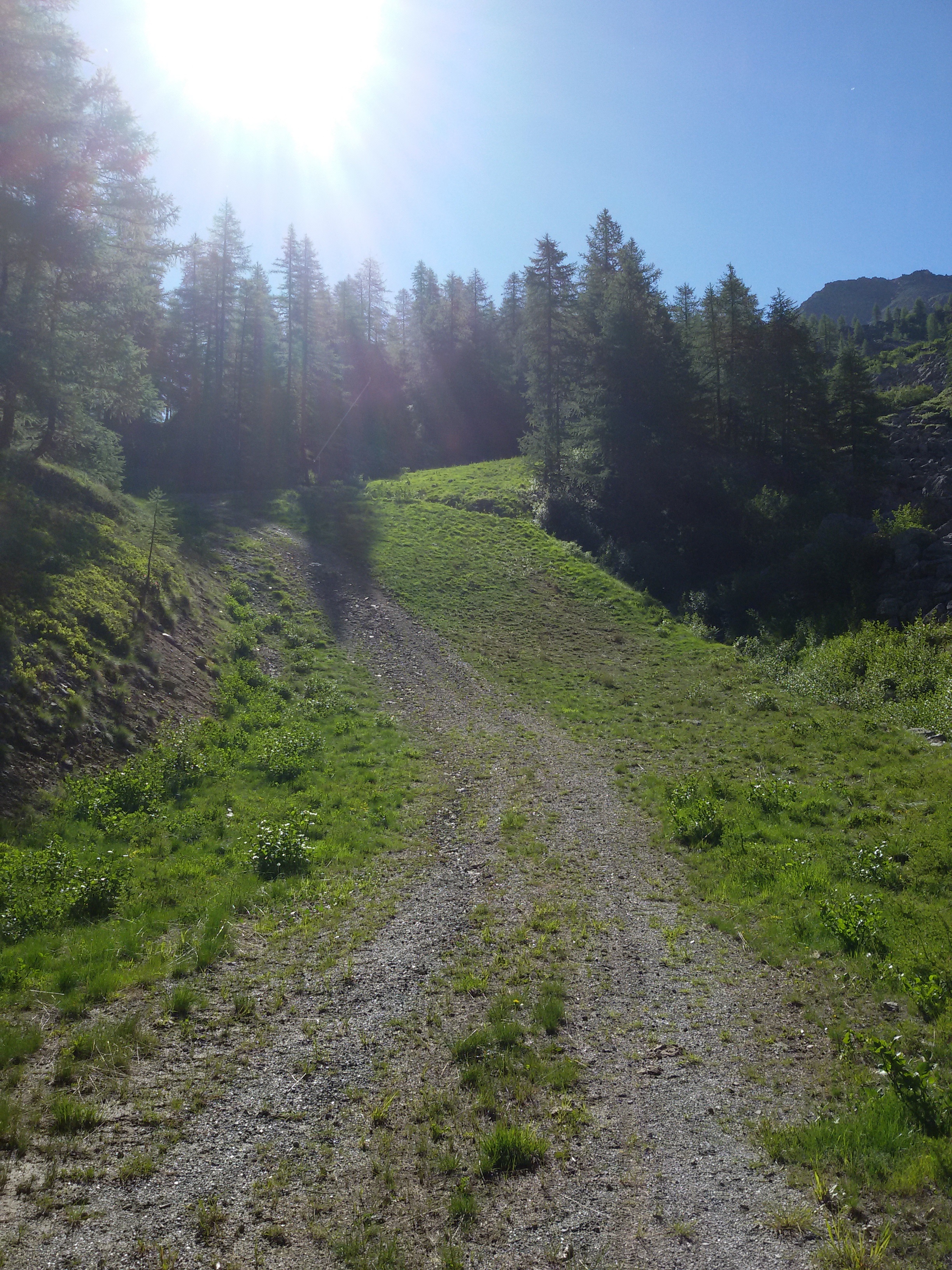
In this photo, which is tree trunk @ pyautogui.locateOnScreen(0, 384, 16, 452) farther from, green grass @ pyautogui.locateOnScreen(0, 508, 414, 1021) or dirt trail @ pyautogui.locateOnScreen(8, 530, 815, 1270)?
dirt trail @ pyautogui.locateOnScreen(8, 530, 815, 1270)

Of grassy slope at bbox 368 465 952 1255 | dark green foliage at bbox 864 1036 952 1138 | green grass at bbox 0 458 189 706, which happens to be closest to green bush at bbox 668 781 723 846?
grassy slope at bbox 368 465 952 1255

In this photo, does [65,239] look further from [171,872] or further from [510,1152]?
[510,1152]

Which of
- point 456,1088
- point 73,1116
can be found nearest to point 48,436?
point 73,1116

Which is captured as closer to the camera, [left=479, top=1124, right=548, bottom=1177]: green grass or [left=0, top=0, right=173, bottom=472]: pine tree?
[left=479, top=1124, right=548, bottom=1177]: green grass

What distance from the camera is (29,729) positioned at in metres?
10.9

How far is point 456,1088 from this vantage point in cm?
618

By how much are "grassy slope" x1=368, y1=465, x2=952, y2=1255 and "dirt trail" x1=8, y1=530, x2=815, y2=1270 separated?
26.0 inches

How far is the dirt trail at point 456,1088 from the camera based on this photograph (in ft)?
14.9

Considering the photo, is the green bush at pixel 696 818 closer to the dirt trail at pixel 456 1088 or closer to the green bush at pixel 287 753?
the dirt trail at pixel 456 1088

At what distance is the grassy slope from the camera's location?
6.12m

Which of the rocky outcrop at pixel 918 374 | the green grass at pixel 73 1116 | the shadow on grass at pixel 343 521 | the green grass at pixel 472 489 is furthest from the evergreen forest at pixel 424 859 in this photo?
the rocky outcrop at pixel 918 374

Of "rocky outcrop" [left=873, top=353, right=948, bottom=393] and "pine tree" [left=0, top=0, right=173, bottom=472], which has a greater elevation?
"rocky outcrop" [left=873, top=353, right=948, bottom=393]

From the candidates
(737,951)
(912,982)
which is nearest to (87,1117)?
(737,951)

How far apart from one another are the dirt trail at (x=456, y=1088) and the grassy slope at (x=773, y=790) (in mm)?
661
